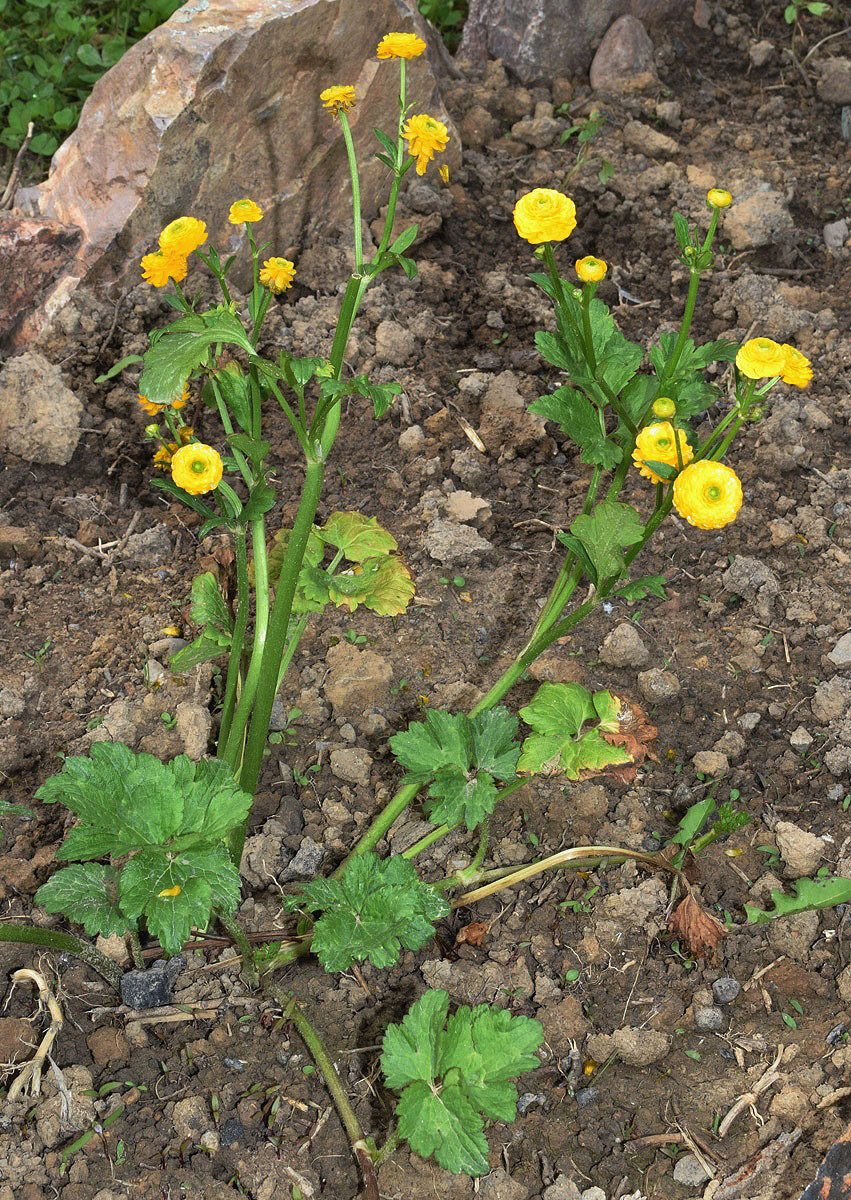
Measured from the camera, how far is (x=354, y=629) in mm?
2834

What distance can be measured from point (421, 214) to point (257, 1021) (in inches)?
103

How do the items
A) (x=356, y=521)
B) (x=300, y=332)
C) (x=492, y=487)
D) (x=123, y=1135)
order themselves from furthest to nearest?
(x=300, y=332) < (x=492, y=487) < (x=356, y=521) < (x=123, y=1135)

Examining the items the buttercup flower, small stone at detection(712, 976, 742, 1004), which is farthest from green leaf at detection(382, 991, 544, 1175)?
the buttercup flower

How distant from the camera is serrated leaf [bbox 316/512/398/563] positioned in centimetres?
257

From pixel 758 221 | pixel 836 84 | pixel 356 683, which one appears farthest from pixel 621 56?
pixel 356 683

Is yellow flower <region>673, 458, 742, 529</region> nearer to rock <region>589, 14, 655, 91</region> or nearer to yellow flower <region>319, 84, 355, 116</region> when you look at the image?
yellow flower <region>319, 84, 355, 116</region>

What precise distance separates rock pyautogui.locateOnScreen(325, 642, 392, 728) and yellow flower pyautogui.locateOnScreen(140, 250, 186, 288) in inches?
37.4

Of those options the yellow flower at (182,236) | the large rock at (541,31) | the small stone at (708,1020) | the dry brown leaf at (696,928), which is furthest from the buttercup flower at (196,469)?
the large rock at (541,31)

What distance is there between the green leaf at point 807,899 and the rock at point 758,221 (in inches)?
88.6

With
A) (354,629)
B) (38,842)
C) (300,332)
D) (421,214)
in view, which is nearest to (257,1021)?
(38,842)

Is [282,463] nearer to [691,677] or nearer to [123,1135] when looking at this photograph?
[691,677]

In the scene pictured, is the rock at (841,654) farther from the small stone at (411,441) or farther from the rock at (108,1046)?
the rock at (108,1046)

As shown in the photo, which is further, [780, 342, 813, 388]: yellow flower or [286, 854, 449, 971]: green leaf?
[286, 854, 449, 971]: green leaf

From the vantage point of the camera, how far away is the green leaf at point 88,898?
6.45ft
